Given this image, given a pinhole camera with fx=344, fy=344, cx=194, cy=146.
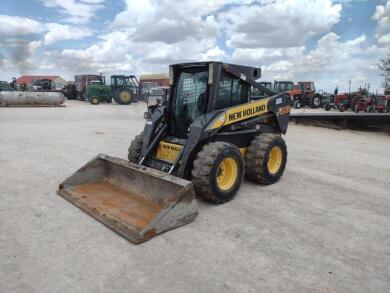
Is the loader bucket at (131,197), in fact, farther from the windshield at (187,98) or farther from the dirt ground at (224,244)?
the windshield at (187,98)

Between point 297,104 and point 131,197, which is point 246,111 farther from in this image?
point 297,104

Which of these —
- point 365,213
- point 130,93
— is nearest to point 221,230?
point 365,213

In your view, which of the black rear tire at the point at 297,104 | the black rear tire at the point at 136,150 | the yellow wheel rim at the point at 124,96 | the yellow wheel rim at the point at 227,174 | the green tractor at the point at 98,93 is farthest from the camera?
the black rear tire at the point at 297,104

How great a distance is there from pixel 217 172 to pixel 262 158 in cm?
120

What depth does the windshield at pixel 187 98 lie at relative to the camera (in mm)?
5520

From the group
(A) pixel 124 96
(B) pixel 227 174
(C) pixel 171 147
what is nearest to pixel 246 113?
(B) pixel 227 174

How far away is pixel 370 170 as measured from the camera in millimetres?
7266

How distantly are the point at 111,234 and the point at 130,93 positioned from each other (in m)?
25.6

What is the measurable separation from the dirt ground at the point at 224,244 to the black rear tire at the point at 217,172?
0.20 meters

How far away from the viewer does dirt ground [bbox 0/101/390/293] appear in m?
3.06

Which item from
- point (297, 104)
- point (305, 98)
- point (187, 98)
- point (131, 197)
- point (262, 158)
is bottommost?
point (131, 197)

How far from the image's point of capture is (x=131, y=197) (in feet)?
16.0

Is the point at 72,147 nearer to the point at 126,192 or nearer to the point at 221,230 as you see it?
the point at 126,192

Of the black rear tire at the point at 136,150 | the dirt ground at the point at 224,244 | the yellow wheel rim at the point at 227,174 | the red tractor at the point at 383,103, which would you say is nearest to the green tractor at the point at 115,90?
the red tractor at the point at 383,103
